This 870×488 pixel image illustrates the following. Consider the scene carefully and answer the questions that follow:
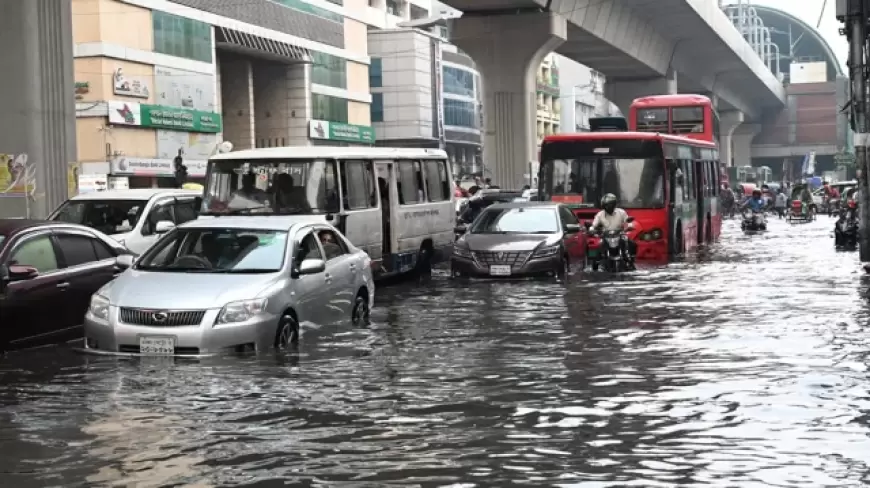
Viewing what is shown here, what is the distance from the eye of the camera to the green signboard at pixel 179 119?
180 feet

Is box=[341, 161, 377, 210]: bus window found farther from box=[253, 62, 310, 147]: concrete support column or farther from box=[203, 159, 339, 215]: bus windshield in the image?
box=[253, 62, 310, 147]: concrete support column

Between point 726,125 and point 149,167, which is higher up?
point 726,125

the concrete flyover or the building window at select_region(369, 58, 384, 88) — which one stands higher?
the building window at select_region(369, 58, 384, 88)

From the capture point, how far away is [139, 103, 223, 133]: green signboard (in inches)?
2163

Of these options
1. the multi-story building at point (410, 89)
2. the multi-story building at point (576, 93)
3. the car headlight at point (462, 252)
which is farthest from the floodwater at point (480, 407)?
the multi-story building at point (576, 93)

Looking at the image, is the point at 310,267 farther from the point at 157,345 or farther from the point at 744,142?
the point at 744,142

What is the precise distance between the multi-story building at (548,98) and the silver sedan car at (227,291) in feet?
353

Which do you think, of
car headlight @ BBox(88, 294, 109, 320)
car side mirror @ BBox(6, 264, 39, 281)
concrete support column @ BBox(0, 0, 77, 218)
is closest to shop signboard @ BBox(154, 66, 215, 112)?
concrete support column @ BBox(0, 0, 77, 218)

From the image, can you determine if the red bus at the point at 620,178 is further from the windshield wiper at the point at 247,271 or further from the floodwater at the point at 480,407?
the windshield wiper at the point at 247,271

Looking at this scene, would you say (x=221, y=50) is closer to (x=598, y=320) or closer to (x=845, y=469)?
(x=598, y=320)

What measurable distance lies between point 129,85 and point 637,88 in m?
25.2

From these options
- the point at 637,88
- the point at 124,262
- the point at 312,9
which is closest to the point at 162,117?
the point at 312,9

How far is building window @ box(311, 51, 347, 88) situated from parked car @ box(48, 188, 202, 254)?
5316 cm

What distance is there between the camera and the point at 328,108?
7625 cm
